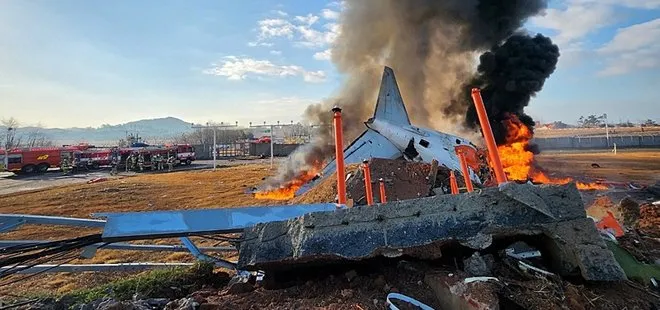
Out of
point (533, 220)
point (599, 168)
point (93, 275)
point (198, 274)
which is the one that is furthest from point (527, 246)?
point (599, 168)

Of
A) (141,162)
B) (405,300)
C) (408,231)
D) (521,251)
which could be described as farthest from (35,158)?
(521,251)

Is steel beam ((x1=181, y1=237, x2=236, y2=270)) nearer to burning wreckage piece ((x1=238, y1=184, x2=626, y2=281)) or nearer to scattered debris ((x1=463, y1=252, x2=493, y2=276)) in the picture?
burning wreckage piece ((x1=238, y1=184, x2=626, y2=281))

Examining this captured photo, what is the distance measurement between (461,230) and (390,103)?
47.7 feet

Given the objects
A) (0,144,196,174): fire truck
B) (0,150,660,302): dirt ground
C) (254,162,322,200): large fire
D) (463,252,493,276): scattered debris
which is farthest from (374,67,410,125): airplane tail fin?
(0,144,196,174): fire truck

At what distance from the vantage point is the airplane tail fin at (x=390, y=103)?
16797 mm

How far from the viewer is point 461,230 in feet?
9.45

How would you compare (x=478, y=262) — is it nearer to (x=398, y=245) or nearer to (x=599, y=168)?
(x=398, y=245)

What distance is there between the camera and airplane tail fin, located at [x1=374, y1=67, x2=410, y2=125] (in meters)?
16.8

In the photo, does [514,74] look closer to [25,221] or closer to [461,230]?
[461,230]

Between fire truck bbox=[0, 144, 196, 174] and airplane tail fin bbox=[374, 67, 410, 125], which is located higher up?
airplane tail fin bbox=[374, 67, 410, 125]

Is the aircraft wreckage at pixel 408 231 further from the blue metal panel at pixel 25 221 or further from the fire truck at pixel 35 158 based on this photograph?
the fire truck at pixel 35 158

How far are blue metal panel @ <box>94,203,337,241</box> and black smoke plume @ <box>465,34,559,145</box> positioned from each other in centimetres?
1722

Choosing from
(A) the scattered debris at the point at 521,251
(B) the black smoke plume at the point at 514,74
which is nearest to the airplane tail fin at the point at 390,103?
(B) the black smoke plume at the point at 514,74

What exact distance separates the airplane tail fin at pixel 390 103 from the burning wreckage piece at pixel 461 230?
45.0 ft
